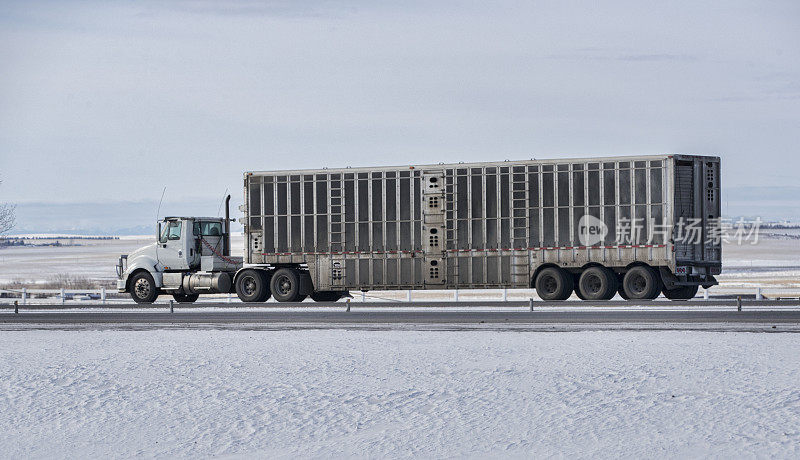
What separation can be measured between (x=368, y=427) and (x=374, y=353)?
18.2ft

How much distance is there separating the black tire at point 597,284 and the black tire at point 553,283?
393 mm

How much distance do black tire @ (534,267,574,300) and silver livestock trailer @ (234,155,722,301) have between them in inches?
1.3

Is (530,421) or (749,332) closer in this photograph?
(530,421)

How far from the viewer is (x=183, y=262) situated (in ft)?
106

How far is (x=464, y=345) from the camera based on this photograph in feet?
57.1

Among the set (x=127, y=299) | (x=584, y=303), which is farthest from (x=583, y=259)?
(x=127, y=299)

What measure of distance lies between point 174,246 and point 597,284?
14.3 m

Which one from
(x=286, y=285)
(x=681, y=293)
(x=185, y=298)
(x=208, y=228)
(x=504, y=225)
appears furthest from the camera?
(x=185, y=298)

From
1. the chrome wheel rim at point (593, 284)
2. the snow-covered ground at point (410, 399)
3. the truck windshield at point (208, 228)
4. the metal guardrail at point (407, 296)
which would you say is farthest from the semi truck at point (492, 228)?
the snow-covered ground at point (410, 399)

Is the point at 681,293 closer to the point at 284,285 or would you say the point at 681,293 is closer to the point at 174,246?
the point at 284,285

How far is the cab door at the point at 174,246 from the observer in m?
32.4

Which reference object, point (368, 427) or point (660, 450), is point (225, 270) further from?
point (660, 450)

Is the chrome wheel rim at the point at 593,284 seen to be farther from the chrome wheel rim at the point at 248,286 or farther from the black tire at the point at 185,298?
the black tire at the point at 185,298

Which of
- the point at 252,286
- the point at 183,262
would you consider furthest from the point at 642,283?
the point at 183,262
